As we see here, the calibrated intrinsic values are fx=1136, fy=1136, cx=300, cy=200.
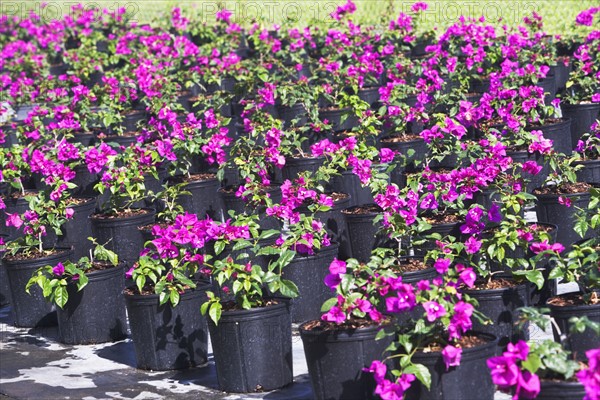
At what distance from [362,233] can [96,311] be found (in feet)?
5.32

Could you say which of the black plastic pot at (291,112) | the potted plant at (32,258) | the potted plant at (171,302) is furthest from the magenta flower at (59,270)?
the black plastic pot at (291,112)

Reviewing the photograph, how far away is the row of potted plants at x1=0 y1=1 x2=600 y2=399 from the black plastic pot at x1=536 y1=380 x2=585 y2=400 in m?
0.01

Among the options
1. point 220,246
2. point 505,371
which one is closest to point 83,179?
point 220,246

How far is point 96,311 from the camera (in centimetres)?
628

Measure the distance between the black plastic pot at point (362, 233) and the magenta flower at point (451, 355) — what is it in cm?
247

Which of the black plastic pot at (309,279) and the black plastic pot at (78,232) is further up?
the black plastic pot at (78,232)

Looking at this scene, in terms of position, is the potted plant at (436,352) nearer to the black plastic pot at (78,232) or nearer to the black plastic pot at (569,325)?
the black plastic pot at (569,325)

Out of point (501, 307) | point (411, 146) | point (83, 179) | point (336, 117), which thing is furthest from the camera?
point (336, 117)

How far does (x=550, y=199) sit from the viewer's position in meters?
6.70

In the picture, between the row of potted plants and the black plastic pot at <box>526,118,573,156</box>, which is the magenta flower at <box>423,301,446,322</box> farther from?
the black plastic pot at <box>526,118,573,156</box>

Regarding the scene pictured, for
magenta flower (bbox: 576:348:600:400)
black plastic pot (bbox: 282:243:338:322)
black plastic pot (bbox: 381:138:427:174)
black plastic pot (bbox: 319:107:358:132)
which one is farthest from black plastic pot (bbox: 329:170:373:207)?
magenta flower (bbox: 576:348:600:400)

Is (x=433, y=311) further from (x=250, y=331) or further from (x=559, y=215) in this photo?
(x=559, y=215)

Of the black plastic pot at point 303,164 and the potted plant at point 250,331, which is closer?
the potted plant at point 250,331

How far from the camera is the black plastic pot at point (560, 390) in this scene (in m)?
3.76
